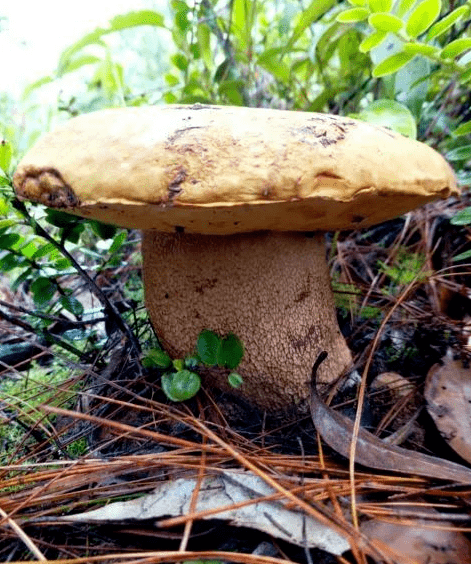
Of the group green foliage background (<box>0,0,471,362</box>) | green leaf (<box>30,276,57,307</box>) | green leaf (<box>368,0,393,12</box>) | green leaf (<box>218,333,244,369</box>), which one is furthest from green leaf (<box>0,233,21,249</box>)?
green leaf (<box>368,0,393,12</box>)

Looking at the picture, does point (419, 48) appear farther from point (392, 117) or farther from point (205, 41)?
point (205, 41)

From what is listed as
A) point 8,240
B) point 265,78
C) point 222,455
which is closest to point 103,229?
point 8,240

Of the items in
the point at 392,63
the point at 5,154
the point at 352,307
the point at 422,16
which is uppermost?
the point at 422,16

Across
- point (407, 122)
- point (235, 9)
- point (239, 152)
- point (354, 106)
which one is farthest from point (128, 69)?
point (239, 152)

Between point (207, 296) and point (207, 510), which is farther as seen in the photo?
point (207, 296)

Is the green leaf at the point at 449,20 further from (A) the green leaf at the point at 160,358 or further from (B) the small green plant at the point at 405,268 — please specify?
(A) the green leaf at the point at 160,358

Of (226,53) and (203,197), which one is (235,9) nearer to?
(226,53)
